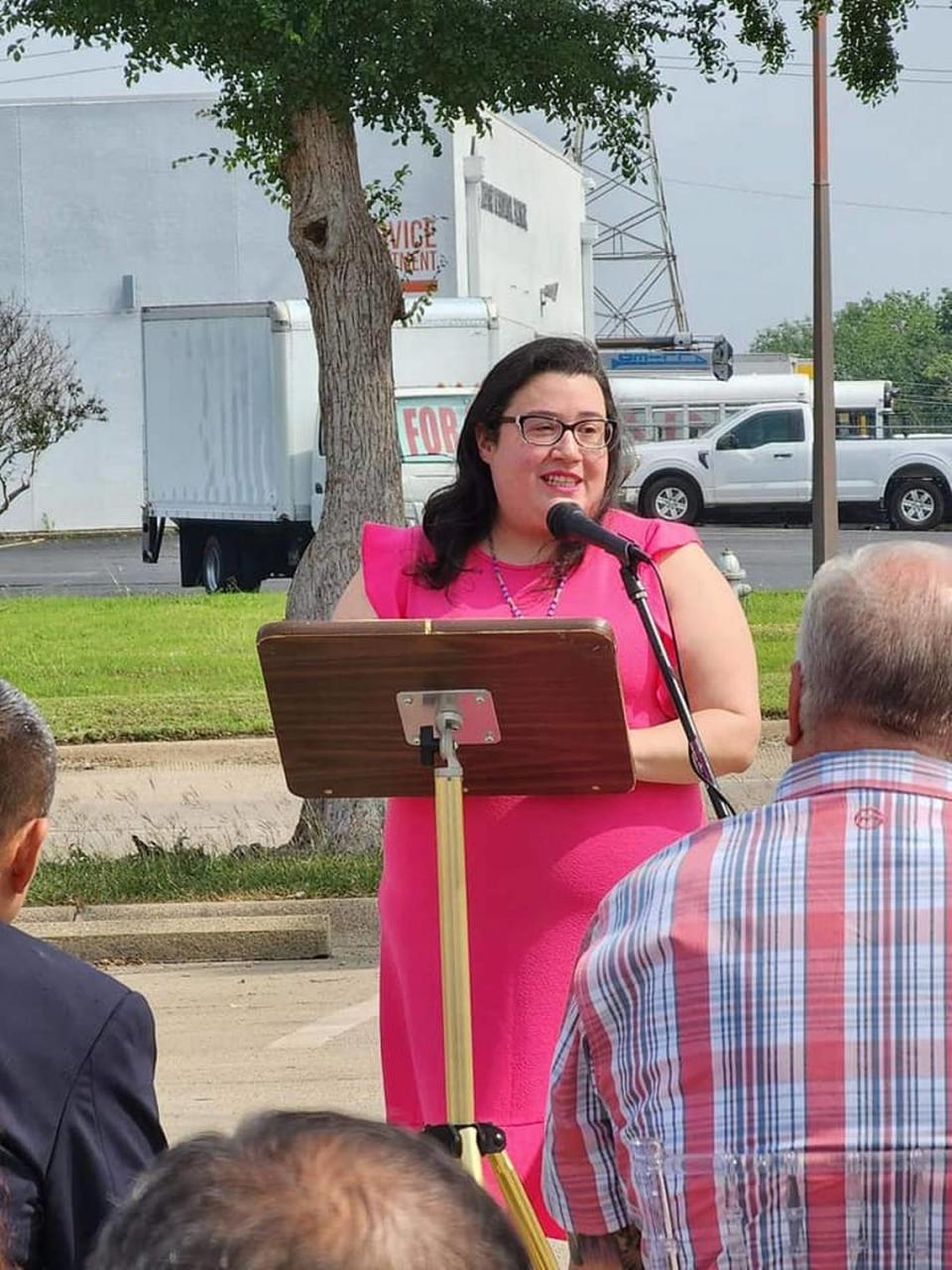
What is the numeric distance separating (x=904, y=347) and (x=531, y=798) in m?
145

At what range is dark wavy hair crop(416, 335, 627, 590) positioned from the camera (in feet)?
12.6

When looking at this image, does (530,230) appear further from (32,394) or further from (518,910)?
(518,910)

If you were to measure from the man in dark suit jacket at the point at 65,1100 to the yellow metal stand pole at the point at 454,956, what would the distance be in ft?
2.08

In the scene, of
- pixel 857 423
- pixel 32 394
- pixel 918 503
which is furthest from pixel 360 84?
pixel 32 394

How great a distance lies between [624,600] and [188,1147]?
245cm

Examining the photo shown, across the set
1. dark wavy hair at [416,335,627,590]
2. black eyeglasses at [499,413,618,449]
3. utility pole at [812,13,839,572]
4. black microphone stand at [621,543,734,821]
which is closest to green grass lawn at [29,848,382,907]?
dark wavy hair at [416,335,627,590]

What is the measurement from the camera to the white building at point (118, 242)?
48.8 meters

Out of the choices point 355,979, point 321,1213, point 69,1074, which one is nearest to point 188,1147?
point 321,1213

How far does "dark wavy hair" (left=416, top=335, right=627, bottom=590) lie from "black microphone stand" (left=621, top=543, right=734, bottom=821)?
0.88ft

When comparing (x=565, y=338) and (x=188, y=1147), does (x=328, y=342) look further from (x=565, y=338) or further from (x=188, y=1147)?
(x=188, y=1147)

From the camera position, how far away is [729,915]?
7.47 feet

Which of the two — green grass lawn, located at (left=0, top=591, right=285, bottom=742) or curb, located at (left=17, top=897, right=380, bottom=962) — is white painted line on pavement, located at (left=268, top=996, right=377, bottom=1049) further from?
green grass lawn, located at (left=0, top=591, right=285, bottom=742)

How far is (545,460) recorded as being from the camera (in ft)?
12.4

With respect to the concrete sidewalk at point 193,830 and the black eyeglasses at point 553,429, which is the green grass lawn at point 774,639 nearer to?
the concrete sidewalk at point 193,830
